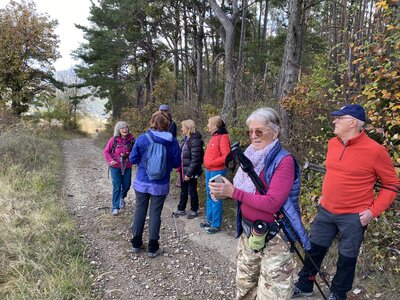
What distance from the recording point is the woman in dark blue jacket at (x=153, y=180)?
390cm

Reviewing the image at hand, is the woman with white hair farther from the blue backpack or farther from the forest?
the forest

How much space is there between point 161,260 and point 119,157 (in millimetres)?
2156

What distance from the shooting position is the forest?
342 cm

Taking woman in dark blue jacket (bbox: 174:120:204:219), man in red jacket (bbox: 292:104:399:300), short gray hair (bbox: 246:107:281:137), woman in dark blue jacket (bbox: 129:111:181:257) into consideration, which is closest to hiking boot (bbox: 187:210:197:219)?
woman in dark blue jacket (bbox: 174:120:204:219)

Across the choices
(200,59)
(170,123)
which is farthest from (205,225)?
(200,59)

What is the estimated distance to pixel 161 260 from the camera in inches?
161

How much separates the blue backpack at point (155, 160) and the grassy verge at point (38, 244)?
1.46 metres

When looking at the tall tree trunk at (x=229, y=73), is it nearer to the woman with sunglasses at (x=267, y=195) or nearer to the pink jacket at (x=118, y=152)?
the pink jacket at (x=118, y=152)

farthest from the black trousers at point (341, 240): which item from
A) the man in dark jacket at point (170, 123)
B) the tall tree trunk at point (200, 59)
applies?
the tall tree trunk at point (200, 59)

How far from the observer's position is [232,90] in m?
8.19

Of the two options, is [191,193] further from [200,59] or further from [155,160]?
[200,59]

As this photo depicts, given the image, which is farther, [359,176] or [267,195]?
[359,176]

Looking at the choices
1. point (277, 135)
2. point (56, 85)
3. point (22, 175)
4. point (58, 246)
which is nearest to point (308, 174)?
point (277, 135)

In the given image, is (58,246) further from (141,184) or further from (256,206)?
(256,206)
